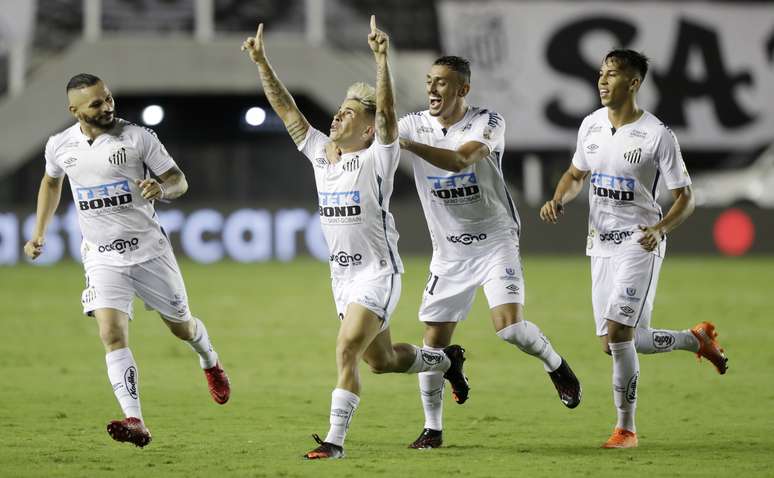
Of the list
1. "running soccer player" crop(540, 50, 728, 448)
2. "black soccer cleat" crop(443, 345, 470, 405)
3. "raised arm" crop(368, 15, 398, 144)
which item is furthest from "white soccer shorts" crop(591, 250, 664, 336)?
"raised arm" crop(368, 15, 398, 144)

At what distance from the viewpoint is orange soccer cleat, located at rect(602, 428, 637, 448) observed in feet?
26.6

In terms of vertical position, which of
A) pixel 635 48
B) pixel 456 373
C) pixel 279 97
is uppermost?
pixel 635 48

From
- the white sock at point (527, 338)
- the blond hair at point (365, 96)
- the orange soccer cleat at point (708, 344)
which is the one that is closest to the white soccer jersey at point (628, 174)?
the white sock at point (527, 338)

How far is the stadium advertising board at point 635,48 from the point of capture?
28781 mm

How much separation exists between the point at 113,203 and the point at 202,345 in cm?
152

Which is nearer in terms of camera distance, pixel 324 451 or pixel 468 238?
pixel 324 451

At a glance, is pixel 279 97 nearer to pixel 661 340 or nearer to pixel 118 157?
pixel 118 157

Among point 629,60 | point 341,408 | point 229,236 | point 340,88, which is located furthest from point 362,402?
point 340,88

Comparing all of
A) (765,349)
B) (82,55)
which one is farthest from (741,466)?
(82,55)

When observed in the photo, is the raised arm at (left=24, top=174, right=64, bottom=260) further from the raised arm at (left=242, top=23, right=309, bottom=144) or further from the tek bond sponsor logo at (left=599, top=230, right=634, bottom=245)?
the tek bond sponsor logo at (left=599, top=230, right=634, bottom=245)

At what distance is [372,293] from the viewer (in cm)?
766

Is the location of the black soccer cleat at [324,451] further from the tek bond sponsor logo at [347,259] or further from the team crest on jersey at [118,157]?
the team crest on jersey at [118,157]

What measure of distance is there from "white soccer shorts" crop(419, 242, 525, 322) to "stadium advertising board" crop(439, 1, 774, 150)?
785 inches

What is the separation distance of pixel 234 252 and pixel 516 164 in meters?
7.18
